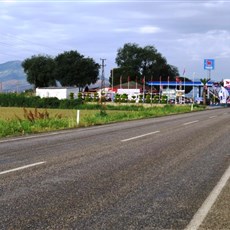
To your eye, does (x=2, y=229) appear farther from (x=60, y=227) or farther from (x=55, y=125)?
(x=55, y=125)

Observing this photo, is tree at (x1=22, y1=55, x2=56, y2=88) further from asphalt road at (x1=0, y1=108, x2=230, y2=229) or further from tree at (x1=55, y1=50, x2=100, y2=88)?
asphalt road at (x1=0, y1=108, x2=230, y2=229)

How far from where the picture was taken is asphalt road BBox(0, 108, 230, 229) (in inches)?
217

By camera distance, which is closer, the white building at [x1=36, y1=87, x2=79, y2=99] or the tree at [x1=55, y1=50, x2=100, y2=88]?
the white building at [x1=36, y1=87, x2=79, y2=99]

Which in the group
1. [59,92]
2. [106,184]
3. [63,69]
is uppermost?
[63,69]

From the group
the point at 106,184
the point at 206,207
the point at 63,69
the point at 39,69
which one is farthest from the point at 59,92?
the point at 206,207

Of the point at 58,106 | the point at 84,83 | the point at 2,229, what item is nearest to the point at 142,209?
the point at 2,229

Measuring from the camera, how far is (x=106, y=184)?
25.1 ft

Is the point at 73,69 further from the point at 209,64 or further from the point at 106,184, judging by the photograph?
the point at 106,184

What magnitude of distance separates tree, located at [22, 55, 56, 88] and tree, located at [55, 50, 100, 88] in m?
2.64

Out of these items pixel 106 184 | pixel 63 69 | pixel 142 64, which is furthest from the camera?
pixel 142 64

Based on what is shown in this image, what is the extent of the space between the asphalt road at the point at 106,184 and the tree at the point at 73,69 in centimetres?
10211

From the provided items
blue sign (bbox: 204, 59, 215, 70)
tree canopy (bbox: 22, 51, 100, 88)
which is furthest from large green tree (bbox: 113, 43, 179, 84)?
blue sign (bbox: 204, 59, 215, 70)

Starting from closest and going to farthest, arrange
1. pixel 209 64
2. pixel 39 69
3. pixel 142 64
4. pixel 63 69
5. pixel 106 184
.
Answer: pixel 106 184 < pixel 209 64 < pixel 63 69 < pixel 39 69 < pixel 142 64

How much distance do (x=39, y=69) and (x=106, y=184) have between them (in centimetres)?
11362
